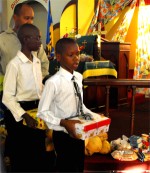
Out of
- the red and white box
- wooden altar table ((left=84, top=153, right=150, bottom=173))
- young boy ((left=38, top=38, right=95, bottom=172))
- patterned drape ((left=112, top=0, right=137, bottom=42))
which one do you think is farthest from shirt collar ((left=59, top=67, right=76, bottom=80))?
wooden altar table ((left=84, top=153, right=150, bottom=173))

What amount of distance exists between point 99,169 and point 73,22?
1.75 feet

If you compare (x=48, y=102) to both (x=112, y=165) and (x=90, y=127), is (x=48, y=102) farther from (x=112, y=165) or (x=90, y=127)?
(x=112, y=165)

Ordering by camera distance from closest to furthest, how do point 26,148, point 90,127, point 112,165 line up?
point 90,127 → point 26,148 → point 112,165

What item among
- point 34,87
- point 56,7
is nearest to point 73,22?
point 56,7

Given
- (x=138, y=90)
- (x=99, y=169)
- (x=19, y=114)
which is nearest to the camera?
(x=19, y=114)

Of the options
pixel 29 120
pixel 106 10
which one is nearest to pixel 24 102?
pixel 29 120

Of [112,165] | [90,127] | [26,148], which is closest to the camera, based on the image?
[90,127]

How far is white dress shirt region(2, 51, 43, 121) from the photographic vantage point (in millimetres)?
753

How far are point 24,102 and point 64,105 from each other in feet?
0.41

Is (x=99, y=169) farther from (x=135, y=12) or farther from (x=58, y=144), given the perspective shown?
(x=135, y=12)

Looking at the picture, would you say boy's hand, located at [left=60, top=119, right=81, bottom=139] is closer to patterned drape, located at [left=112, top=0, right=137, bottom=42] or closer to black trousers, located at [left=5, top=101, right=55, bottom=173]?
black trousers, located at [left=5, top=101, right=55, bottom=173]

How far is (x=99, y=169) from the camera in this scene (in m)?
0.95

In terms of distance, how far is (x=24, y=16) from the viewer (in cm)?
76

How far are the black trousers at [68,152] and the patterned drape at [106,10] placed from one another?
1.10 feet
